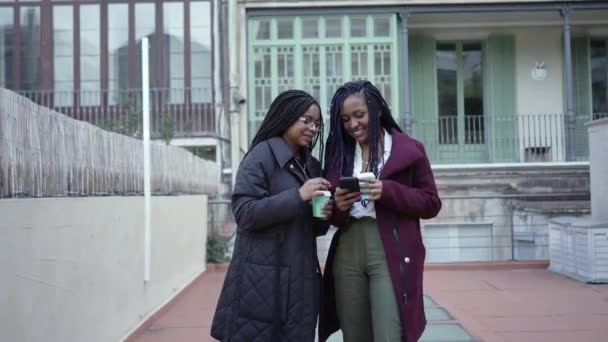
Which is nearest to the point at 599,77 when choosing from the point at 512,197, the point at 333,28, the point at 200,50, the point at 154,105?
the point at 512,197

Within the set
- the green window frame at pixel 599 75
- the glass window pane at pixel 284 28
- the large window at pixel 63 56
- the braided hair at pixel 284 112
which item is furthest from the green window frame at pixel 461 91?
the braided hair at pixel 284 112

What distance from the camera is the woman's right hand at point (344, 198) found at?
286cm

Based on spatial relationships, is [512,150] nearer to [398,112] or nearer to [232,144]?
[398,112]

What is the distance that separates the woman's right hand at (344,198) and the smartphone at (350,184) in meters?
0.02

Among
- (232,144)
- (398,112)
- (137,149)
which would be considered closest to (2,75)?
(232,144)

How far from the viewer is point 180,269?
7.71 metres

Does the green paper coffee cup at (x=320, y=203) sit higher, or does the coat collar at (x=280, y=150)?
the coat collar at (x=280, y=150)

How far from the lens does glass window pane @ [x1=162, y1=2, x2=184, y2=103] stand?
1370 cm

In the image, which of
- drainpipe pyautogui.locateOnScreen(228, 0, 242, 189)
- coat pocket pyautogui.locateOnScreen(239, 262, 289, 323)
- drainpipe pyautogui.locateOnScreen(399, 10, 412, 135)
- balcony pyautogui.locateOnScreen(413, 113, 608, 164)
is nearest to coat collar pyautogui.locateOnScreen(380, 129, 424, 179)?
coat pocket pyautogui.locateOnScreen(239, 262, 289, 323)

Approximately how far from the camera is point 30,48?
13836mm

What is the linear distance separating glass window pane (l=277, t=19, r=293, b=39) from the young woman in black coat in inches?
433

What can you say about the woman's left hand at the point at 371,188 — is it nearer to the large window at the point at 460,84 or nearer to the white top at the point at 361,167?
the white top at the point at 361,167

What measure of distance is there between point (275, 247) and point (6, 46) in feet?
42.4

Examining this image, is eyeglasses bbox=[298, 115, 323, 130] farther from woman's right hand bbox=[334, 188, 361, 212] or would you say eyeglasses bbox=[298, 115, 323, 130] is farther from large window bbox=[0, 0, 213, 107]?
large window bbox=[0, 0, 213, 107]
